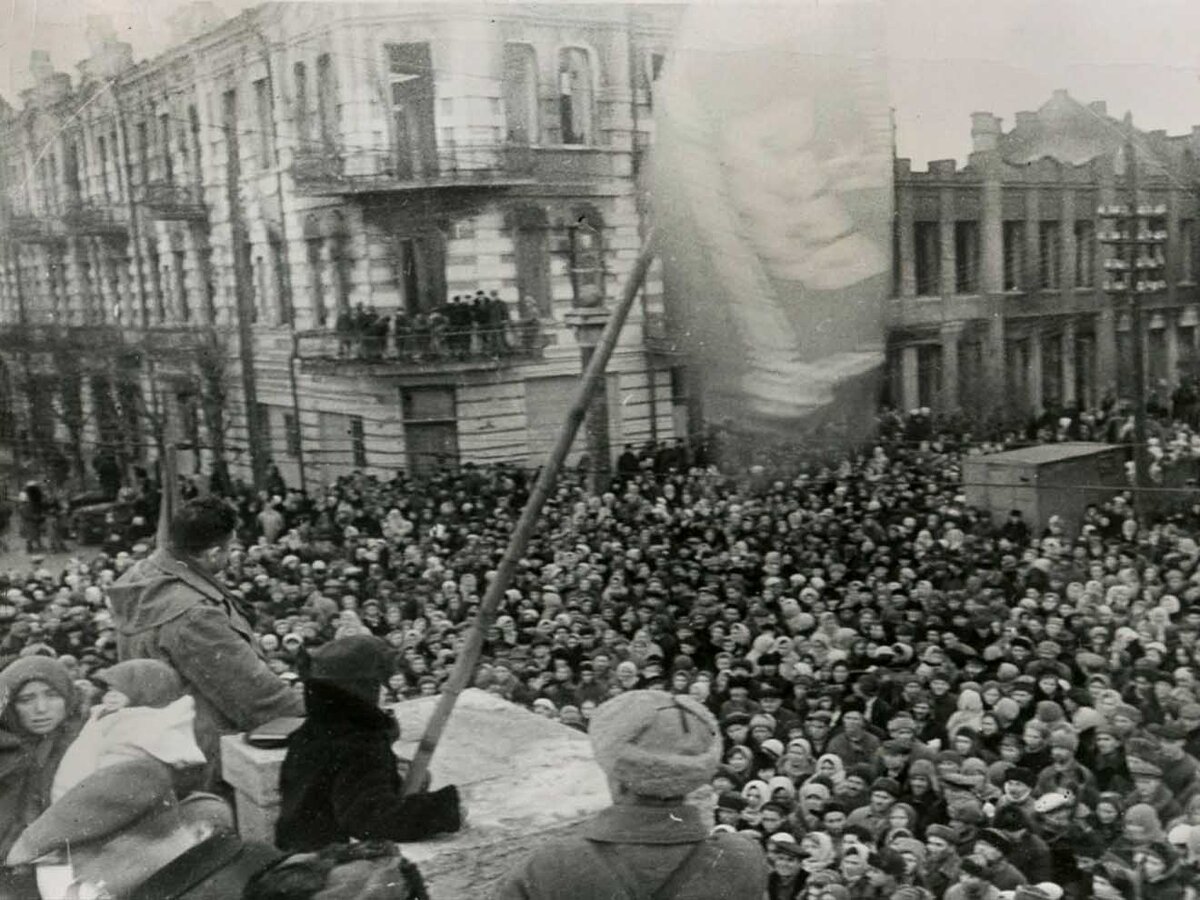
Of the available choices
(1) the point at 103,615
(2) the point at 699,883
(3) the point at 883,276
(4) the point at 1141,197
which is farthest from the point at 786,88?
(4) the point at 1141,197

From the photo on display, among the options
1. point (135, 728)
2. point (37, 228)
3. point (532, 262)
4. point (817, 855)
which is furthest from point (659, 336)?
point (135, 728)

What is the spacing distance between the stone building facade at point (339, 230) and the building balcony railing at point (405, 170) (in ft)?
0.05

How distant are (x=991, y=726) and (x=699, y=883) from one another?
502cm

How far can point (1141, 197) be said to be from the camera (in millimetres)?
14125

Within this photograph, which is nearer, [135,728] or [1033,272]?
[135,728]

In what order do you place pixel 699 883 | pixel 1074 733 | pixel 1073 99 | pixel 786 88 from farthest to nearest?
pixel 1073 99 → pixel 1074 733 → pixel 786 88 → pixel 699 883

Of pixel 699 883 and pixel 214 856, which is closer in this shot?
pixel 699 883

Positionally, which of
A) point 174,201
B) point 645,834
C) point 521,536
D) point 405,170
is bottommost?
point 645,834

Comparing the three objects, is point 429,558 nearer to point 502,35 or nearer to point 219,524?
point 502,35

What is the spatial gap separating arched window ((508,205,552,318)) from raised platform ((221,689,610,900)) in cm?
483

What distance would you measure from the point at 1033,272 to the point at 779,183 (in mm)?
10686

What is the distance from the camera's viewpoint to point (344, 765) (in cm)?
256

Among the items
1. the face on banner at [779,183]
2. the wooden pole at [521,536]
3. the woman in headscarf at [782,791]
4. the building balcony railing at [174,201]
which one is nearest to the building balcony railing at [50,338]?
the building balcony railing at [174,201]

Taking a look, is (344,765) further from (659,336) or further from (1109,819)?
(659,336)
